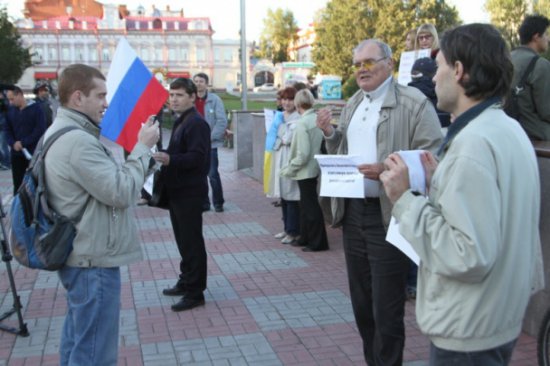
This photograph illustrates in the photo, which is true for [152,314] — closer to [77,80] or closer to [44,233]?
[44,233]

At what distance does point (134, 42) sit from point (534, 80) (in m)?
99.6

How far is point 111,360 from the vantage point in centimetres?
324

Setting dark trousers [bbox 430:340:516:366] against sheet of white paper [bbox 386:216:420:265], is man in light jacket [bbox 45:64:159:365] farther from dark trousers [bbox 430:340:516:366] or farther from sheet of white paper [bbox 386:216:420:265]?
dark trousers [bbox 430:340:516:366]

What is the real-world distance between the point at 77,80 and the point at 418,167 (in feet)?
6.23

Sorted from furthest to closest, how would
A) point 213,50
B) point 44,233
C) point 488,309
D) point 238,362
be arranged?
point 213,50 < point 238,362 < point 44,233 < point 488,309

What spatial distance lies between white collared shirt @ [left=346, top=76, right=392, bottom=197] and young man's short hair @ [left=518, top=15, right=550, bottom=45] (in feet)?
7.68

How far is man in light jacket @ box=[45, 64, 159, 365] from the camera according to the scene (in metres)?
2.95

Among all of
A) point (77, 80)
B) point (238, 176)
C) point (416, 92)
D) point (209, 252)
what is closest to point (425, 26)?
point (416, 92)

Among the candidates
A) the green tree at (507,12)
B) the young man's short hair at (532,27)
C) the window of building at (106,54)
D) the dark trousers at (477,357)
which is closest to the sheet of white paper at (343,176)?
the dark trousers at (477,357)

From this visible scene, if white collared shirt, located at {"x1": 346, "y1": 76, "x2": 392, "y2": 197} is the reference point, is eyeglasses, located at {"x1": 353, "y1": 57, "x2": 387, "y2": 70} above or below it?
above

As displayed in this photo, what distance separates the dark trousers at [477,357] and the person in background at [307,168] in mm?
5010

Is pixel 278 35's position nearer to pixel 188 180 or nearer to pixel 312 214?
pixel 312 214

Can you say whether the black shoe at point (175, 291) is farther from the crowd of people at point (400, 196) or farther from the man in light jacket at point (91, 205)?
the man in light jacket at point (91, 205)

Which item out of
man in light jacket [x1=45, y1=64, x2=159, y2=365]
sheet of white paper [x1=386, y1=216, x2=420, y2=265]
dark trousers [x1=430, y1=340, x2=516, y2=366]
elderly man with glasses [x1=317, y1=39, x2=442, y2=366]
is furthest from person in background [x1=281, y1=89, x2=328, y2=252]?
dark trousers [x1=430, y1=340, x2=516, y2=366]
